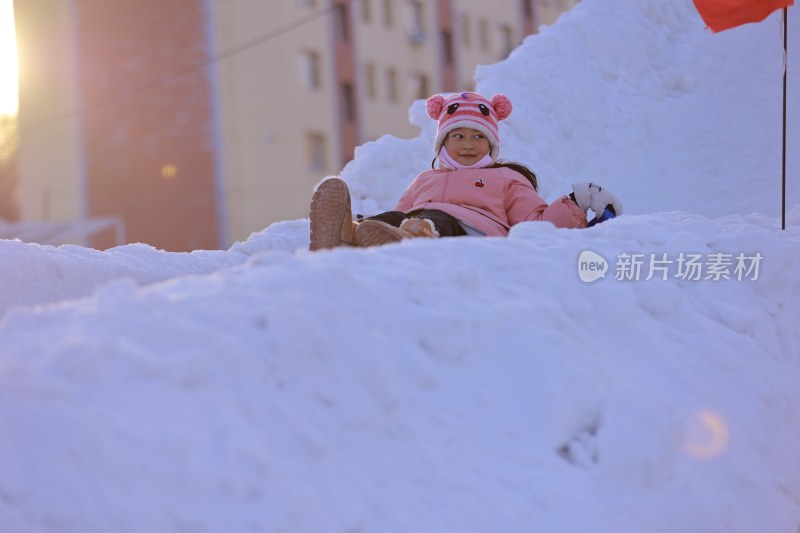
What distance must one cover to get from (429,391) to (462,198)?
2.58 m

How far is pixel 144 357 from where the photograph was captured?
2.05 meters

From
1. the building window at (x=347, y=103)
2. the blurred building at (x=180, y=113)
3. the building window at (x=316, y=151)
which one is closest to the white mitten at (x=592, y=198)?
the blurred building at (x=180, y=113)

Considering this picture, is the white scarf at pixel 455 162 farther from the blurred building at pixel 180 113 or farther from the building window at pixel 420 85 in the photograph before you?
the building window at pixel 420 85

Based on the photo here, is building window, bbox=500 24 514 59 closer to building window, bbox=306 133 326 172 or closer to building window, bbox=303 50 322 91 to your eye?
building window, bbox=303 50 322 91

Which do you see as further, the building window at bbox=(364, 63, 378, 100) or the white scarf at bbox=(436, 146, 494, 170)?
the building window at bbox=(364, 63, 378, 100)

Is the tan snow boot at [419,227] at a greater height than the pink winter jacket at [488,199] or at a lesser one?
lesser

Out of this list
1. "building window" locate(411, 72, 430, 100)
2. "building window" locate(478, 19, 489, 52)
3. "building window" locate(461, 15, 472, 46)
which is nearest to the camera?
"building window" locate(411, 72, 430, 100)

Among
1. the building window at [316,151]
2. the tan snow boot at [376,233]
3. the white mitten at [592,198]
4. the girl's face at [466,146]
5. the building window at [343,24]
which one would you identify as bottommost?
the tan snow boot at [376,233]

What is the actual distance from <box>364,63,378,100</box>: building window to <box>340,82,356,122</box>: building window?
801 millimetres

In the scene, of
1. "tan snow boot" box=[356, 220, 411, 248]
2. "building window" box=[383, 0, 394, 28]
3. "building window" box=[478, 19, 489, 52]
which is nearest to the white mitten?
"tan snow boot" box=[356, 220, 411, 248]

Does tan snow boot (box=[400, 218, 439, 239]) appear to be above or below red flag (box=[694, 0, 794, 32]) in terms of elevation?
below

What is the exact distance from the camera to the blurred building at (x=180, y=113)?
2116cm

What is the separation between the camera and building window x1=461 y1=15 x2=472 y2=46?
29359 millimetres

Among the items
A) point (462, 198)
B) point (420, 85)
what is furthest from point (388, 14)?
point (462, 198)
